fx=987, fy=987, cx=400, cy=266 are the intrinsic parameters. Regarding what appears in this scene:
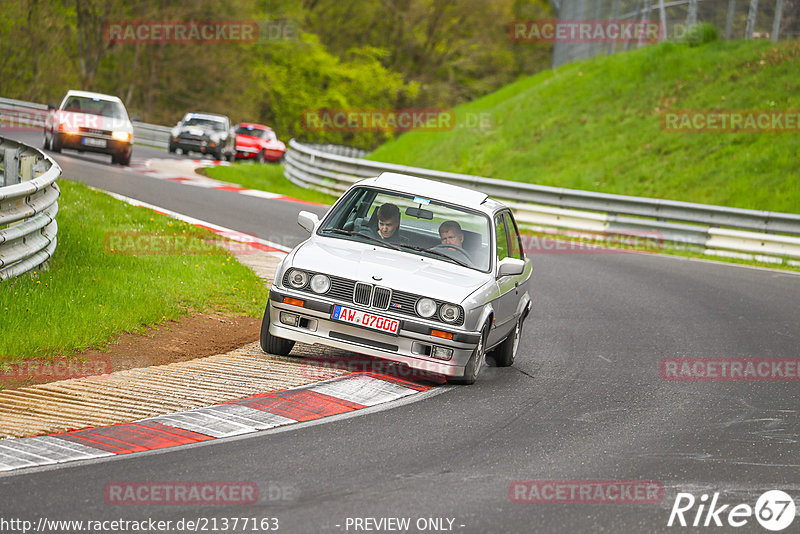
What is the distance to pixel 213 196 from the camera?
21.2 meters

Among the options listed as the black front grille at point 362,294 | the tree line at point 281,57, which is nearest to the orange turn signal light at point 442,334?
the black front grille at point 362,294

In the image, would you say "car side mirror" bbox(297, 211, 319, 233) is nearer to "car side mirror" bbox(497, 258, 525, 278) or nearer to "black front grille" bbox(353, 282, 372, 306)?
"black front grille" bbox(353, 282, 372, 306)

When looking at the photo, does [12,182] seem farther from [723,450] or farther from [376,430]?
[723,450]

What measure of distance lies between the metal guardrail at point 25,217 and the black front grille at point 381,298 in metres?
3.41

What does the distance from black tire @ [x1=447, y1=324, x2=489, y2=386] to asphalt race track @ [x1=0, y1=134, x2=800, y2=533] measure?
96 millimetres

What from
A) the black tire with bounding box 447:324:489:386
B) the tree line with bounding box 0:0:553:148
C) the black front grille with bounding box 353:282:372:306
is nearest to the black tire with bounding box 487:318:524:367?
the black tire with bounding box 447:324:489:386

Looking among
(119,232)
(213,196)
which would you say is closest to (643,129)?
(213,196)

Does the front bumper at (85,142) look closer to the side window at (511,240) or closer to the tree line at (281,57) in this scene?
the side window at (511,240)

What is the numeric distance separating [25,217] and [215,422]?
4020 millimetres

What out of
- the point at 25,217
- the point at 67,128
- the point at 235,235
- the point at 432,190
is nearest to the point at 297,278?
the point at 432,190

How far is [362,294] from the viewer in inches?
309

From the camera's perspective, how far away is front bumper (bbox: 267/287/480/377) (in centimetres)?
778

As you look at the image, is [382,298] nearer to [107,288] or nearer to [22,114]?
[107,288]

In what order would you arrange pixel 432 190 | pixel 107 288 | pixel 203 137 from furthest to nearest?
pixel 203 137
pixel 107 288
pixel 432 190
